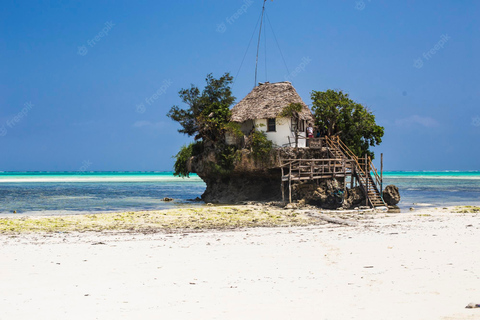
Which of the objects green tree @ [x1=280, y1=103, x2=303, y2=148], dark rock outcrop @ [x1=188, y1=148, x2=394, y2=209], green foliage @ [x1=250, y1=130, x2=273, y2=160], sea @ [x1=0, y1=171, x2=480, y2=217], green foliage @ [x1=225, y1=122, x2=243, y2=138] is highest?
green tree @ [x1=280, y1=103, x2=303, y2=148]

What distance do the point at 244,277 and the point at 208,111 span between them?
2321 centimetres

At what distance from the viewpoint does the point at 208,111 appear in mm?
30188

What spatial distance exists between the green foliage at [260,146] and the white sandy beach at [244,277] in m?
14.9

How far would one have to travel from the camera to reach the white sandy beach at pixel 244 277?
5949 millimetres

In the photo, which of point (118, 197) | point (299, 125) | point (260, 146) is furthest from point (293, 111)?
point (118, 197)

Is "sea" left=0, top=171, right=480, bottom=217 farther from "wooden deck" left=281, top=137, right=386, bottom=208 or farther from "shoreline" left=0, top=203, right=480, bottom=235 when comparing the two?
"shoreline" left=0, top=203, right=480, bottom=235

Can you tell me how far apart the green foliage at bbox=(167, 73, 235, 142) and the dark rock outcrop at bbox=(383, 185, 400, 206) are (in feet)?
38.3

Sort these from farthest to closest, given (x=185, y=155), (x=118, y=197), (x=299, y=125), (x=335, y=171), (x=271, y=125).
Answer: (x=118, y=197) < (x=185, y=155) < (x=299, y=125) < (x=271, y=125) < (x=335, y=171)

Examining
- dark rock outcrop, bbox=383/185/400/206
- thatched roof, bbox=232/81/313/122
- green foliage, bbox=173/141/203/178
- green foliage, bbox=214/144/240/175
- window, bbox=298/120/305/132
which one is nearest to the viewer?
dark rock outcrop, bbox=383/185/400/206

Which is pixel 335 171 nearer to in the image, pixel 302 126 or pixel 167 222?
pixel 302 126

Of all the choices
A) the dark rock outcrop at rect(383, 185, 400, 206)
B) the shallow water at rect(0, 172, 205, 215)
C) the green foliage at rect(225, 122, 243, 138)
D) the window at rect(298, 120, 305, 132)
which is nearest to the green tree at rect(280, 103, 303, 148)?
the window at rect(298, 120, 305, 132)

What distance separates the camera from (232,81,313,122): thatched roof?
27.9 meters

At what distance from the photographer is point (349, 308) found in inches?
234

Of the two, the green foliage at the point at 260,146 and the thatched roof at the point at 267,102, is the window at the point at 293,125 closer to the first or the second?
the thatched roof at the point at 267,102
